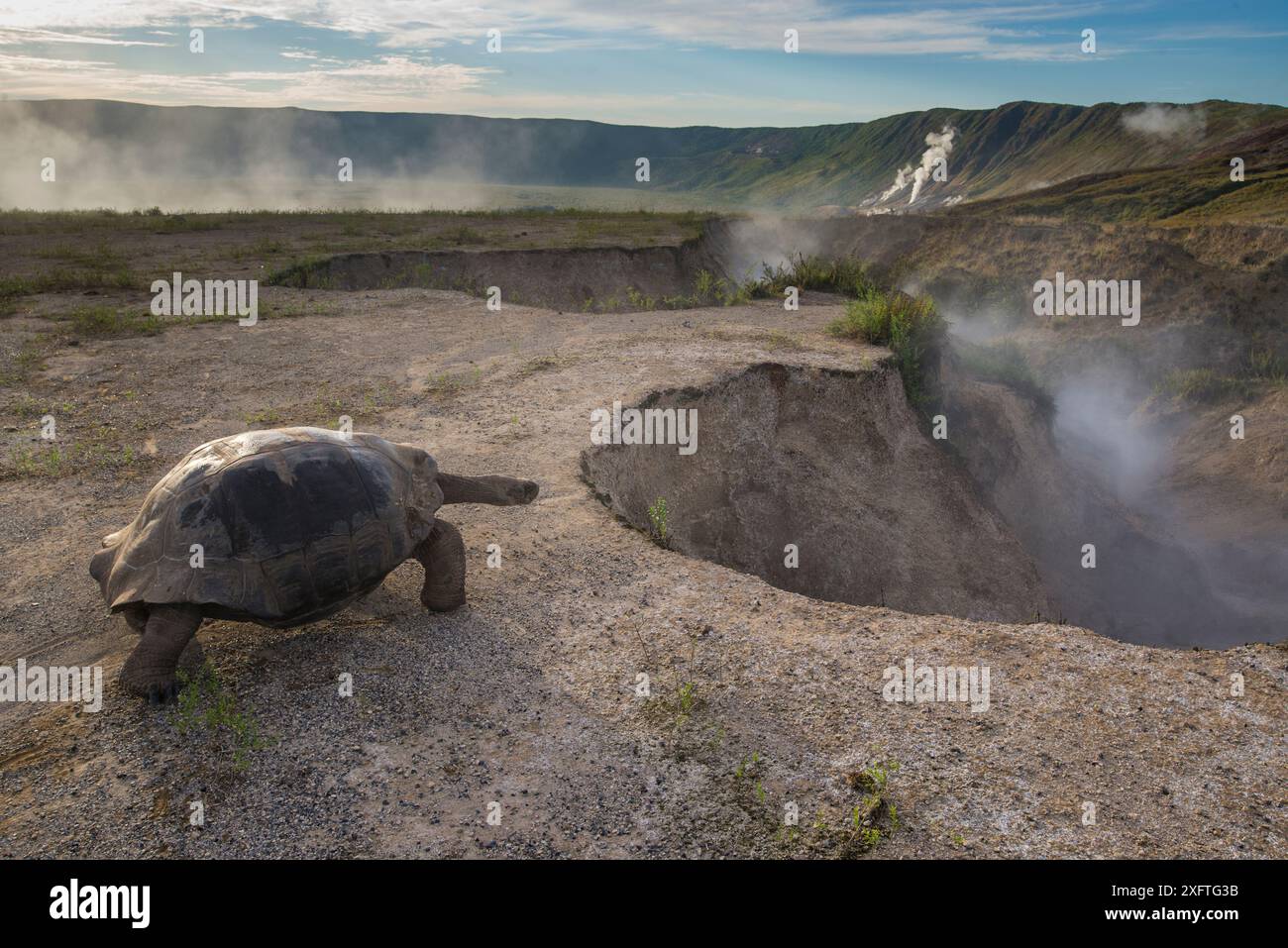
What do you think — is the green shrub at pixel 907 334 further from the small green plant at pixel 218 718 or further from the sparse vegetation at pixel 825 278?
the small green plant at pixel 218 718

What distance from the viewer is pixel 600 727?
201 inches

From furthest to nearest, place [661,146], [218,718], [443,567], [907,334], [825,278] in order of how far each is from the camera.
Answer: [661,146], [825,278], [907,334], [443,567], [218,718]

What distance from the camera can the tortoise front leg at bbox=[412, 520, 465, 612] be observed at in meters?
6.20

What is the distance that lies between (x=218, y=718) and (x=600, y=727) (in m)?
2.25

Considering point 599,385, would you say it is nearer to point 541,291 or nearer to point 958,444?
point 958,444

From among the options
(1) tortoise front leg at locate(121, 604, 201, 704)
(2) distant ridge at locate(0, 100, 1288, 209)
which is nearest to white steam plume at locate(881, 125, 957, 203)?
(2) distant ridge at locate(0, 100, 1288, 209)

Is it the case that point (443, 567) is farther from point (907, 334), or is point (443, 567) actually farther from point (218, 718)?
point (907, 334)

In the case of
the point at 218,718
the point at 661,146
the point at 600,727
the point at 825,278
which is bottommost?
the point at 600,727

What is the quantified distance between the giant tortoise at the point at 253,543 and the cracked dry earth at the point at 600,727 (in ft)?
1.60

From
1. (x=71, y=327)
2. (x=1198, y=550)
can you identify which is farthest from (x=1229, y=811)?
(x=71, y=327)

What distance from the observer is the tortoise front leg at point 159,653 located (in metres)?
5.07

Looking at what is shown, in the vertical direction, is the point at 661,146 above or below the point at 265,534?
above

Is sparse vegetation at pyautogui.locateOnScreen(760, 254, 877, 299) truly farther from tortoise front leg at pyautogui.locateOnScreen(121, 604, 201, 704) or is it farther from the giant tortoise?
tortoise front leg at pyautogui.locateOnScreen(121, 604, 201, 704)

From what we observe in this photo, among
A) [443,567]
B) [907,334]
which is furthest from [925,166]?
[443,567]
